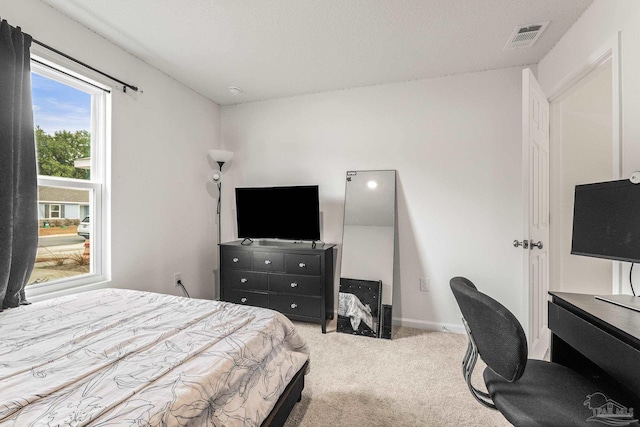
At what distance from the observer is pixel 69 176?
231 centimetres

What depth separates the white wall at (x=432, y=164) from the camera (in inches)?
113

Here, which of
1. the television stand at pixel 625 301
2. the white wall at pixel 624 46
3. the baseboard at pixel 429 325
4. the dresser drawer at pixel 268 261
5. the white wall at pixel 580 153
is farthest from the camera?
the dresser drawer at pixel 268 261

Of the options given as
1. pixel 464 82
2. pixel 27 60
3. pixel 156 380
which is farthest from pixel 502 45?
pixel 27 60

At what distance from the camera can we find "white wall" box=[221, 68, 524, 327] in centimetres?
287

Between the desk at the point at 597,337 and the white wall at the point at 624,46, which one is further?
the white wall at the point at 624,46

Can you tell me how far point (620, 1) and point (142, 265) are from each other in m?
3.89

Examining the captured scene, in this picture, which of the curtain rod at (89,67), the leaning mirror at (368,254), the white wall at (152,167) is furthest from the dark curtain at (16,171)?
the leaning mirror at (368,254)

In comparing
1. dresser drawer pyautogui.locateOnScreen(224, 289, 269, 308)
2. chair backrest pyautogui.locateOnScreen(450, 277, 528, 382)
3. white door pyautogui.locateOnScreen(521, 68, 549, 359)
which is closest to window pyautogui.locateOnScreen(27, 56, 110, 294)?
dresser drawer pyautogui.locateOnScreen(224, 289, 269, 308)

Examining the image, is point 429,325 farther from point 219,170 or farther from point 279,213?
point 219,170

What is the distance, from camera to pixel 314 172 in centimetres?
346

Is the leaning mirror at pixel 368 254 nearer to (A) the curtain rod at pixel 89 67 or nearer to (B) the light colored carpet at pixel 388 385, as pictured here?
(B) the light colored carpet at pixel 388 385

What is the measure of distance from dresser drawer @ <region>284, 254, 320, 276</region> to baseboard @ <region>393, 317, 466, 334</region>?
1.03 metres

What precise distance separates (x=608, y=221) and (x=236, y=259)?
117 inches

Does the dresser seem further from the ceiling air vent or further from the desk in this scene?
the ceiling air vent
